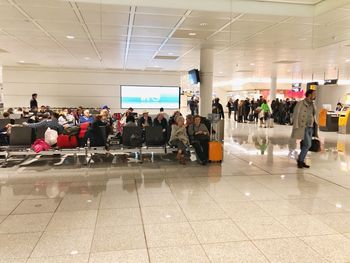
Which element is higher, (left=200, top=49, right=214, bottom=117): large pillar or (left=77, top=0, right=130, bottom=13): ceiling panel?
(left=77, top=0, right=130, bottom=13): ceiling panel

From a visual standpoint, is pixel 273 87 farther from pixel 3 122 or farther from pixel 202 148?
pixel 3 122

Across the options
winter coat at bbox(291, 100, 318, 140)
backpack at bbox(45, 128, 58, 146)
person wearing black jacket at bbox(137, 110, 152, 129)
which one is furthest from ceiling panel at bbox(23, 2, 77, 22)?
winter coat at bbox(291, 100, 318, 140)

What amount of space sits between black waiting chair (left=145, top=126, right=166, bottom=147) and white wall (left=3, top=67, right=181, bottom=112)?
443 inches

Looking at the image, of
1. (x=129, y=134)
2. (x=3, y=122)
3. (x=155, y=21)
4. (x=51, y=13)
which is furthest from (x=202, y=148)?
(x=3, y=122)

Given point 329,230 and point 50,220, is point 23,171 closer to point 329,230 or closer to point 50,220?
point 50,220

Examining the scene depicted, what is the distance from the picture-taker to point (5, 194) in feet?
16.2

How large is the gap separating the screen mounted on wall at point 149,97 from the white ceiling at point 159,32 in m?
5.80

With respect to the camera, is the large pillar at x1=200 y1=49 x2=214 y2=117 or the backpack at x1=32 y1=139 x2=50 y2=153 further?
the large pillar at x1=200 y1=49 x2=214 y2=117

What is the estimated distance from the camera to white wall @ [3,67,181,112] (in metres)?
17.3

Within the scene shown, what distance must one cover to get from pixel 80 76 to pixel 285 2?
1385cm

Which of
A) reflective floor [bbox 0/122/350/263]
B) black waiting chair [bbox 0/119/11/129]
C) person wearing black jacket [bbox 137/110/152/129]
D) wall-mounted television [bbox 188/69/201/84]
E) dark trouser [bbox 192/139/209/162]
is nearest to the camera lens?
reflective floor [bbox 0/122/350/263]

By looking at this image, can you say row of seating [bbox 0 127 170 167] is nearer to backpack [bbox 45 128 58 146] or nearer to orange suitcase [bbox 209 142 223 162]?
backpack [bbox 45 128 58 146]

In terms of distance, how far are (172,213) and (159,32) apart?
17.8 feet

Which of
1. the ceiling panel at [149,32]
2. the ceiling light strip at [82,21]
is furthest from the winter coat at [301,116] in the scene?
the ceiling light strip at [82,21]
